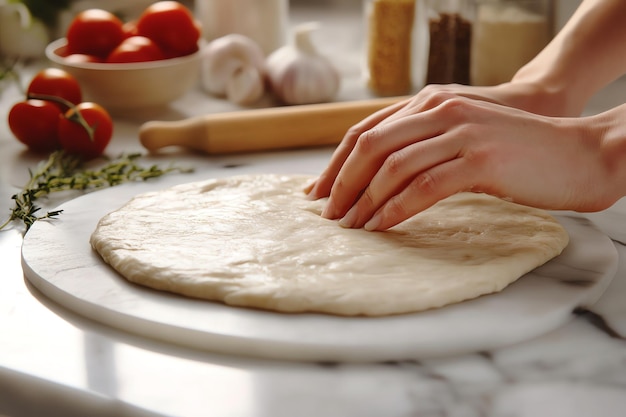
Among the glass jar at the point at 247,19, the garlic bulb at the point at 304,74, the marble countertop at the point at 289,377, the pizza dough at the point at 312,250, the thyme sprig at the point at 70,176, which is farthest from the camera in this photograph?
the glass jar at the point at 247,19

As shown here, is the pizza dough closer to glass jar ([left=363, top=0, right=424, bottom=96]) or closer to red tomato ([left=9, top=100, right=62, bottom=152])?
red tomato ([left=9, top=100, right=62, bottom=152])

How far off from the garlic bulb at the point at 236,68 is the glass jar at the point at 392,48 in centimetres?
32

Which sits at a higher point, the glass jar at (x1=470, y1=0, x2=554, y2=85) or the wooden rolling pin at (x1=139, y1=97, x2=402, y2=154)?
the glass jar at (x1=470, y1=0, x2=554, y2=85)

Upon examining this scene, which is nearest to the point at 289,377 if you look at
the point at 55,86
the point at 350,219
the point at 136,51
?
the point at 350,219

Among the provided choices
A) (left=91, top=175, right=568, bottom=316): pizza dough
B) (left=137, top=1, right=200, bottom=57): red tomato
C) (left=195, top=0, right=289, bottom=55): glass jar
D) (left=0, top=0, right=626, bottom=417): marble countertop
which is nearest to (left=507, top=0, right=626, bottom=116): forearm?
Result: (left=91, top=175, right=568, bottom=316): pizza dough

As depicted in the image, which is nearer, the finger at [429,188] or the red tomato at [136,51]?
the finger at [429,188]

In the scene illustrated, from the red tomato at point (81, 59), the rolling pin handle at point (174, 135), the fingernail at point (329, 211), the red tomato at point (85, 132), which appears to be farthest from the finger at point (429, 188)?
the red tomato at point (81, 59)

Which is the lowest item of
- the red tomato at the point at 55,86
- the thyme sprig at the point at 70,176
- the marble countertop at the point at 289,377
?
the marble countertop at the point at 289,377

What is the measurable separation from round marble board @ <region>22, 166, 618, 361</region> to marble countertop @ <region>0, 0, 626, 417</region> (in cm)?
1

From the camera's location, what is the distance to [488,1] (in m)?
2.04

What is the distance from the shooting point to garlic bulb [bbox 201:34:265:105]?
84.7 inches

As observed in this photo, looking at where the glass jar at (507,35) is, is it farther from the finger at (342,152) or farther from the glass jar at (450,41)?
the finger at (342,152)

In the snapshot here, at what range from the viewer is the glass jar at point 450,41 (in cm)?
200

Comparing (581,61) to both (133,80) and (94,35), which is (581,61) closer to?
(133,80)
